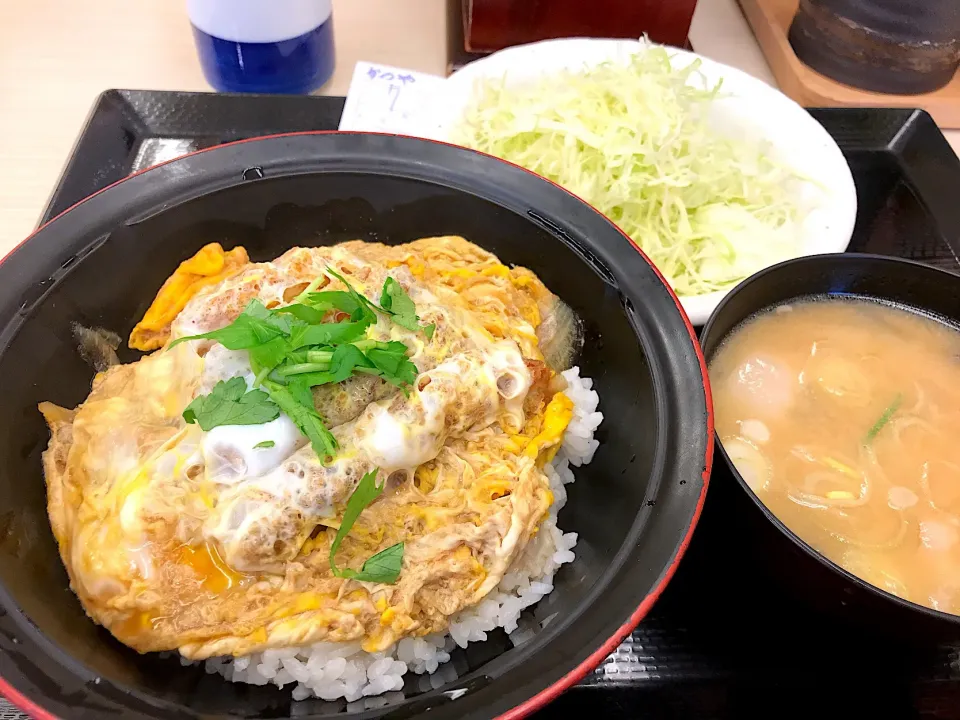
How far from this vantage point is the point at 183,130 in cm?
216

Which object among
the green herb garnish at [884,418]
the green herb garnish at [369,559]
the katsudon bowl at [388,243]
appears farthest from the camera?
the green herb garnish at [884,418]

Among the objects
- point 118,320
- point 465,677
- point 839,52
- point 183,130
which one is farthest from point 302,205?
point 839,52

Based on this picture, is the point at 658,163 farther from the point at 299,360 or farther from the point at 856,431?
the point at 299,360

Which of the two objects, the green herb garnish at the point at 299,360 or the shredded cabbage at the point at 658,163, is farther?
the shredded cabbage at the point at 658,163

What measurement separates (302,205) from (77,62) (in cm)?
170

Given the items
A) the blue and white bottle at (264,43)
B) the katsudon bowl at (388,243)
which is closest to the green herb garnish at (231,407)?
the katsudon bowl at (388,243)

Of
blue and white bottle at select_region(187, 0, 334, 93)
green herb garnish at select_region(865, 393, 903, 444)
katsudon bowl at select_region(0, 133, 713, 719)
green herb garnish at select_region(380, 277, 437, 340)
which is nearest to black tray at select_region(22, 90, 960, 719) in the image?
katsudon bowl at select_region(0, 133, 713, 719)

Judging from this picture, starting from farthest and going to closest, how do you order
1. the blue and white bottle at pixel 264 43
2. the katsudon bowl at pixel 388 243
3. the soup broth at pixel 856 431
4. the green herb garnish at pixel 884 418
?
the blue and white bottle at pixel 264 43, the green herb garnish at pixel 884 418, the soup broth at pixel 856 431, the katsudon bowl at pixel 388 243

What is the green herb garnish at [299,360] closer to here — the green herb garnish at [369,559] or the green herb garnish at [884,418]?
the green herb garnish at [369,559]

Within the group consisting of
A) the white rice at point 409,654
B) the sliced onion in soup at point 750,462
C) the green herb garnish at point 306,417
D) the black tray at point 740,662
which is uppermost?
the green herb garnish at point 306,417

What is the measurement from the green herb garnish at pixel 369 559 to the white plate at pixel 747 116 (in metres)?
1.30

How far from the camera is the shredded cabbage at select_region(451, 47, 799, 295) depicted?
196cm

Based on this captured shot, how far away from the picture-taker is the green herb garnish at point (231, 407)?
3.60 ft

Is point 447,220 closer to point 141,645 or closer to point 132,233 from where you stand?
point 132,233
